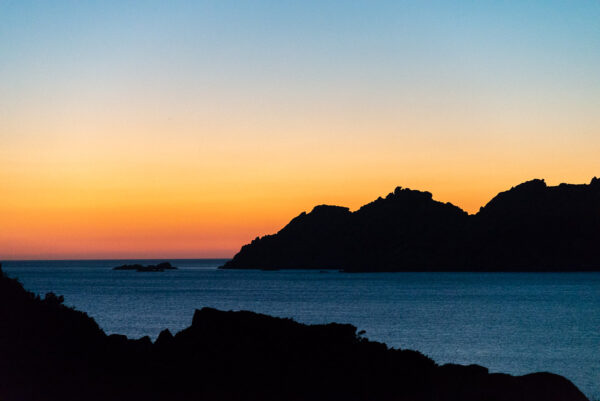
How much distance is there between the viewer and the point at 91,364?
21.9 metres

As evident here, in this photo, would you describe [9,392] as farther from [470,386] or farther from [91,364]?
[470,386]

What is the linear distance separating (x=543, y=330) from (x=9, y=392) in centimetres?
6617

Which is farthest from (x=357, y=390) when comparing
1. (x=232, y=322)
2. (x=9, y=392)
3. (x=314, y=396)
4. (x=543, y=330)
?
(x=543, y=330)

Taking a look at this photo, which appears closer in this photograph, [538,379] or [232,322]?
[538,379]

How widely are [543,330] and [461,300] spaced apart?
1966 inches

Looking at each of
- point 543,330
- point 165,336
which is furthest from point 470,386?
point 543,330

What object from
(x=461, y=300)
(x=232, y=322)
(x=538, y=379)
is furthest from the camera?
(x=461, y=300)

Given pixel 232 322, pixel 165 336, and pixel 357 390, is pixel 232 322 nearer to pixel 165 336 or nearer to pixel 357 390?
pixel 165 336

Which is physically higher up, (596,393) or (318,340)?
(318,340)

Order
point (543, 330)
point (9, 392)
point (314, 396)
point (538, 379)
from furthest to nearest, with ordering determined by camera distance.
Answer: point (543, 330)
point (538, 379)
point (314, 396)
point (9, 392)

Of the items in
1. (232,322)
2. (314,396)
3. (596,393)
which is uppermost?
(232,322)

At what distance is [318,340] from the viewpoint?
2339 centimetres

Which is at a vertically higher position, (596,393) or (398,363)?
(398,363)

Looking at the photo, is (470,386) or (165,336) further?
(165,336)
